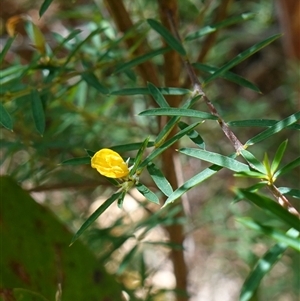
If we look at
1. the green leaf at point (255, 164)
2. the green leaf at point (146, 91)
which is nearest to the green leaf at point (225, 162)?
the green leaf at point (255, 164)

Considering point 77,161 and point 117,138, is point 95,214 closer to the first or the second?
point 77,161

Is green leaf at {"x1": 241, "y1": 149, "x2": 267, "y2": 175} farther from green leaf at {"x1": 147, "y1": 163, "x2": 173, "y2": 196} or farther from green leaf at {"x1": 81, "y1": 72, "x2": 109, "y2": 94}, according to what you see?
green leaf at {"x1": 81, "y1": 72, "x2": 109, "y2": 94}

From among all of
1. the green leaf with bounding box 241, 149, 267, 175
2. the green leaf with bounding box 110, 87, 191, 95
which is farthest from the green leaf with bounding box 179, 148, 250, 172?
the green leaf with bounding box 110, 87, 191, 95

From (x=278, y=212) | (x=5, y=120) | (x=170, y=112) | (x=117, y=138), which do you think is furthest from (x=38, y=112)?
(x=117, y=138)

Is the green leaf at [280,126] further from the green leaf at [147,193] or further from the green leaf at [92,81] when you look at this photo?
the green leaf at [92,81]

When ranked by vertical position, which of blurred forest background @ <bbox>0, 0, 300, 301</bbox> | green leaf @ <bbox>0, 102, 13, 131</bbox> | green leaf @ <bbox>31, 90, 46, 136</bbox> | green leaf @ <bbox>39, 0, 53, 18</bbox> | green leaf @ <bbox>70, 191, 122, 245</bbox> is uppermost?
green leaf @ <bbox>39, 0, 53, 18</bbox>

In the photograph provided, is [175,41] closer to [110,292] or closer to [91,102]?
[110,292]
